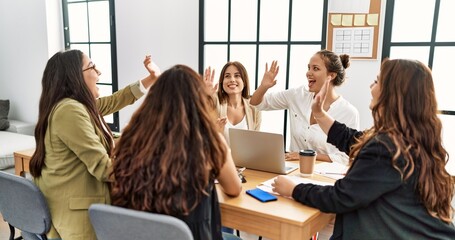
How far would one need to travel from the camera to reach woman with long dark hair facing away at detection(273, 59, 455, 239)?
1.25m

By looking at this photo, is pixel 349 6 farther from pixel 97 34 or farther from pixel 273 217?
pixel 97 34


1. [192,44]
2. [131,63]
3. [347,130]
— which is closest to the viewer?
[347,130]

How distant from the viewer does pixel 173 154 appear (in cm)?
122

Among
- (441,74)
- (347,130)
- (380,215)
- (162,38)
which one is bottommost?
(380,215)

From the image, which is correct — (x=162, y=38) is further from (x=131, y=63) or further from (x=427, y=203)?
(x=427, y=203)

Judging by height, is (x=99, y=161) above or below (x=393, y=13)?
below

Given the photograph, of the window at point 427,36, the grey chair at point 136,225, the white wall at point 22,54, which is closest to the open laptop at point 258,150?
the grey chair at point 136,225

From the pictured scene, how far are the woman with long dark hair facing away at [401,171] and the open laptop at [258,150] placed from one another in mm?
508

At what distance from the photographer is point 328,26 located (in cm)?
298

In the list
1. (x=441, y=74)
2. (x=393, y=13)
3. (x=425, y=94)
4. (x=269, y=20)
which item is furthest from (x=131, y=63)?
(x=425, y=94)

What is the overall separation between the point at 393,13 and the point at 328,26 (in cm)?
47

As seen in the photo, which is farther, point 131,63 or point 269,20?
point 131,63

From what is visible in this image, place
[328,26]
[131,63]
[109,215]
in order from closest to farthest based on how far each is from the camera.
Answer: [109,215] → [328,26] → [131,63]

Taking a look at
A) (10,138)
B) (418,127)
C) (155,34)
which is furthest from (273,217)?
(10,138)
